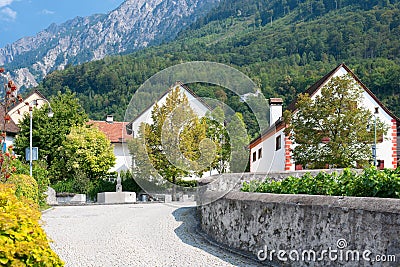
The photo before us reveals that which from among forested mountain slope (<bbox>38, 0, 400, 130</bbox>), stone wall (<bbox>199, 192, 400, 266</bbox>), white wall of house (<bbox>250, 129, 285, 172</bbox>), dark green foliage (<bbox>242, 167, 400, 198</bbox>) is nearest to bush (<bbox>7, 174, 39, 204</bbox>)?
forested mountain slope (<bbox>38, 0, 400, 130</bbox>)

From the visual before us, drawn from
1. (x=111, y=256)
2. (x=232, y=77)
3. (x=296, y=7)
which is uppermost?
(x=296, y=7)

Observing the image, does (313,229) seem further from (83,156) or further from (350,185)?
(83,156)

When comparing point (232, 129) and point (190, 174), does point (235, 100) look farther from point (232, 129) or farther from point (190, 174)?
point (190, 174)

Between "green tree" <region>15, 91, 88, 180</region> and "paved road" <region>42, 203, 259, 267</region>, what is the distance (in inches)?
1007

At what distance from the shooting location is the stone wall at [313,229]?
238 inches

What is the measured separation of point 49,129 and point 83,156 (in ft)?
12.4

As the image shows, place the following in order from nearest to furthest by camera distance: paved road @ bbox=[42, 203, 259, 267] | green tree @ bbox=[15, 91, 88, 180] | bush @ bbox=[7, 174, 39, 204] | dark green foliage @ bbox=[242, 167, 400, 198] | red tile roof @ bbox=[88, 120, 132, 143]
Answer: dark green foliage @ bbox=[242, 167, 400, 198]
paved road @ bbox=[42, 203, 259, 267]
bush @ bbox=[7, 174, 39, 204]
green tree @ bbox=[15, 91, 88, 180]
red tile roof @ bbox=[88, 120, 132, 143]

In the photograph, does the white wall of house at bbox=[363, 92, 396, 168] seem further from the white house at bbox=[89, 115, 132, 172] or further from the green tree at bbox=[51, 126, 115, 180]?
the white house at bbox=[89, 115, 132, 172]

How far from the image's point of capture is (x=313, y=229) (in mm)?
7383

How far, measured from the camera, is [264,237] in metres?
8.79

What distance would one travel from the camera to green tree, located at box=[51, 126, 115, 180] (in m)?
39.8

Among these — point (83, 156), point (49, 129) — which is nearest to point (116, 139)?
point (49, 129)

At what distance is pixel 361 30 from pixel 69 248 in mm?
96953

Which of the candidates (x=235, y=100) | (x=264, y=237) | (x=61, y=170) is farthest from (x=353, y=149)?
(x=61, y=170)
